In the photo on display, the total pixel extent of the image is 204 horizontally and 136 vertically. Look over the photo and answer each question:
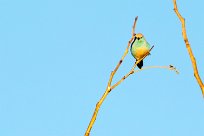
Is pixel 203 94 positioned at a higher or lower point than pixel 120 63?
lower

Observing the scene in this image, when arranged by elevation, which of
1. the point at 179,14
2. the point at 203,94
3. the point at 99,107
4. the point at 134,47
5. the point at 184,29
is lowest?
the point at 203,94

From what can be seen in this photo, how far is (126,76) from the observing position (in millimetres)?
2543

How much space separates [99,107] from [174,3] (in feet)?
2.37

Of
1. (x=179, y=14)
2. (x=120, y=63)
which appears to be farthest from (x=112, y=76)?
(x=179, y=14)

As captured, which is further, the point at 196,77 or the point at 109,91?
the point at 109,91

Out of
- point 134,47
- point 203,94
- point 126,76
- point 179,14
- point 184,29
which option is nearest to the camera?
point 203,94

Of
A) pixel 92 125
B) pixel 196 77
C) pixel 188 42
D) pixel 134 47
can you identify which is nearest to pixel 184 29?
pixel 188 42

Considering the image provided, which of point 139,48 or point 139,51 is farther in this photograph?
point 139,48

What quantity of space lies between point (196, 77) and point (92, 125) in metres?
0.54

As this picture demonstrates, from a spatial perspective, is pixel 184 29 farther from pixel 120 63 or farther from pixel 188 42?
pixel 120 63

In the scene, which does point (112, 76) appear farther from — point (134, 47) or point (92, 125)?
point (134, 47)

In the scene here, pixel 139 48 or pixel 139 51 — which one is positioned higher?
pixel 139 48

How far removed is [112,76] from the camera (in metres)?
2.40

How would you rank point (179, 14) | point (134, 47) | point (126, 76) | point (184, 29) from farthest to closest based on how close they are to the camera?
point (134, 47)
point (126, 76)
point (179, 14)
point (184, 29)
